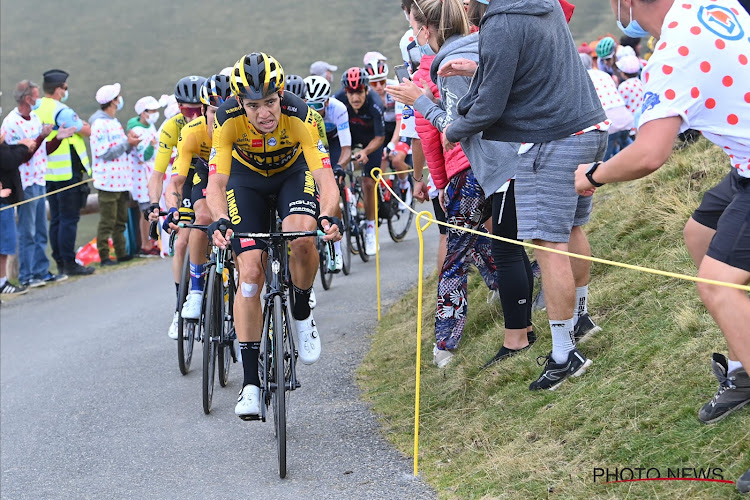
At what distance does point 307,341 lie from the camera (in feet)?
21.6

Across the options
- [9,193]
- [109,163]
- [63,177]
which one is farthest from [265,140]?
[109,163]

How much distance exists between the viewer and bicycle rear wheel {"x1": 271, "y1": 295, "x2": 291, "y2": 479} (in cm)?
561

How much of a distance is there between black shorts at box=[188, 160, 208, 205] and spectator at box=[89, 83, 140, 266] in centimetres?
707

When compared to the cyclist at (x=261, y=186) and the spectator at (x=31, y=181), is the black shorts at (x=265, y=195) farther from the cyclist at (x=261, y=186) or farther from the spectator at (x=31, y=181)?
the spectator at (x=31, y=181)

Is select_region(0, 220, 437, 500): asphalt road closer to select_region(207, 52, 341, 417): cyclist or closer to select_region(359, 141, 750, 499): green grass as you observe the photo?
select_region(359, 141, 750, 499): green grass

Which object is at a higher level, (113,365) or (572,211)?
(572,211)

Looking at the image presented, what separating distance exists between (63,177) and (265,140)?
29.3 feet

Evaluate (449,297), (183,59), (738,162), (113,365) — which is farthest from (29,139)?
(183,59)

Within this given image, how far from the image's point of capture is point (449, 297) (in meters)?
Answer: 7.09

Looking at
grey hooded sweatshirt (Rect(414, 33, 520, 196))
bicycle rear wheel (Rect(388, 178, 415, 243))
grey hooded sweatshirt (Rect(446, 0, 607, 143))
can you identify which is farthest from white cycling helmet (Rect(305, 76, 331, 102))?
grey hooded sweatshirt (Rect(446, 0, 607, 143))

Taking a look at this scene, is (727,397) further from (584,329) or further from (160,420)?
(160,420)

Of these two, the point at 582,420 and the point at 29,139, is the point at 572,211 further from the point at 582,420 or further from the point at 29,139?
the point at 29,139

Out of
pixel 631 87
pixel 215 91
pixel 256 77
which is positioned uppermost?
pixel 256 77

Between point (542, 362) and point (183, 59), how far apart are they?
3351 cm
